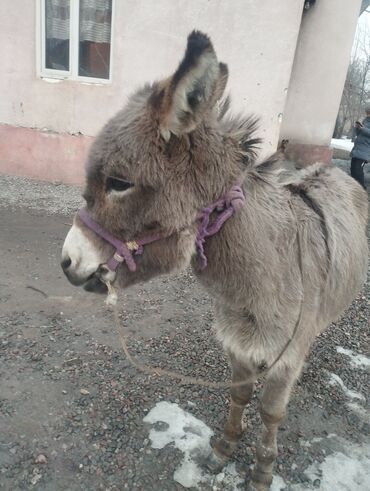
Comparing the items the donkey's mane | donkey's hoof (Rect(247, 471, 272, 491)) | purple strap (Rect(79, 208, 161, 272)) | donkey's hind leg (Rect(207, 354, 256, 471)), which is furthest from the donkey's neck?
donkey's hoof (Rect(247, 471, 272, 491))

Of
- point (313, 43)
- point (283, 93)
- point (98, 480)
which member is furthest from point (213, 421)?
point (313, 43)

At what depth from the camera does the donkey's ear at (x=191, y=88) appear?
1355 millimetres

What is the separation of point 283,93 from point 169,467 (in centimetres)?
667

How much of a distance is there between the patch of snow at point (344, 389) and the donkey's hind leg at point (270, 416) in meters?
1.26

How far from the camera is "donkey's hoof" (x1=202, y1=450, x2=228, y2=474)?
2.47m

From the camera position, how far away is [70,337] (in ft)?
11.7

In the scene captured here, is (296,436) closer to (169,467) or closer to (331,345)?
(169,467)

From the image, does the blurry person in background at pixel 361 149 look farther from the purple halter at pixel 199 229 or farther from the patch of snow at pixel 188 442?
the purple halter at pixel 199 229

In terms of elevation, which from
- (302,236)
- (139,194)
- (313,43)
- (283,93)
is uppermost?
(313,43)

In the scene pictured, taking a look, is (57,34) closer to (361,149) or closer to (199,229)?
(361,149)

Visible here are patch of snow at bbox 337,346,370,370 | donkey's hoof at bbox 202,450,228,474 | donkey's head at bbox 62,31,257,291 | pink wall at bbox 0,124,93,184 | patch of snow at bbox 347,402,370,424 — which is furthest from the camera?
pink wall at bbox 0,124,93,184

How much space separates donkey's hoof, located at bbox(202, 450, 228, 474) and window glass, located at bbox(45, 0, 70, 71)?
7.21 meters

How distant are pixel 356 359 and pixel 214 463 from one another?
198 centimetres

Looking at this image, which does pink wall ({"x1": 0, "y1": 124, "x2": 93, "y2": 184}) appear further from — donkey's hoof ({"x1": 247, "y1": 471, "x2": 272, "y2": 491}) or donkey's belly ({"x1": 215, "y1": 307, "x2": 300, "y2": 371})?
donkey's hoof ({"x1": 247, "y1": 471, "x2": 272, "y2": 491})
